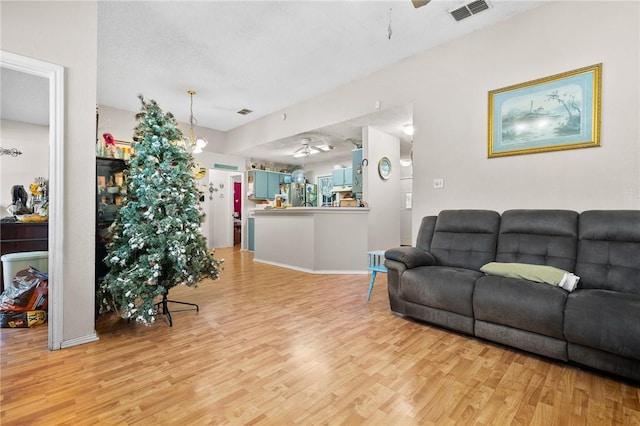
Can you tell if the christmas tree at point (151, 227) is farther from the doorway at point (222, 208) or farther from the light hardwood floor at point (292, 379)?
the doorway at point (222, 208)

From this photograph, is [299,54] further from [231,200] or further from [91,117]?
[231,200]

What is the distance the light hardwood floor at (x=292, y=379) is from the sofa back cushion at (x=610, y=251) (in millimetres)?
717

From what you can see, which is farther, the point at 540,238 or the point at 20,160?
the point at 20,160

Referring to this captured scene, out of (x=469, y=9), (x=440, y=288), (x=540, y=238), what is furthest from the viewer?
(x=469, y=9)

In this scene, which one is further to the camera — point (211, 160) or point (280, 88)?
point (211, 160)

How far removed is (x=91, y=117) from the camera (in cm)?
222

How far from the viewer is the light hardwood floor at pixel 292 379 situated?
4.71ft

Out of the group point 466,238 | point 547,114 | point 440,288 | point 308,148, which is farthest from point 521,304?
point 308,148

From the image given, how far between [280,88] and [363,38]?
1846 millimetres

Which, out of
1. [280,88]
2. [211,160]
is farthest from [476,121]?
[211,160]

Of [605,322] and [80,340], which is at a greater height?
[605,322]

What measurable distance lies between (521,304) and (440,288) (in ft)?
1.88

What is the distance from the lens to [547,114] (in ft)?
9.31

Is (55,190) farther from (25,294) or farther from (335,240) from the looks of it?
(335,240)
